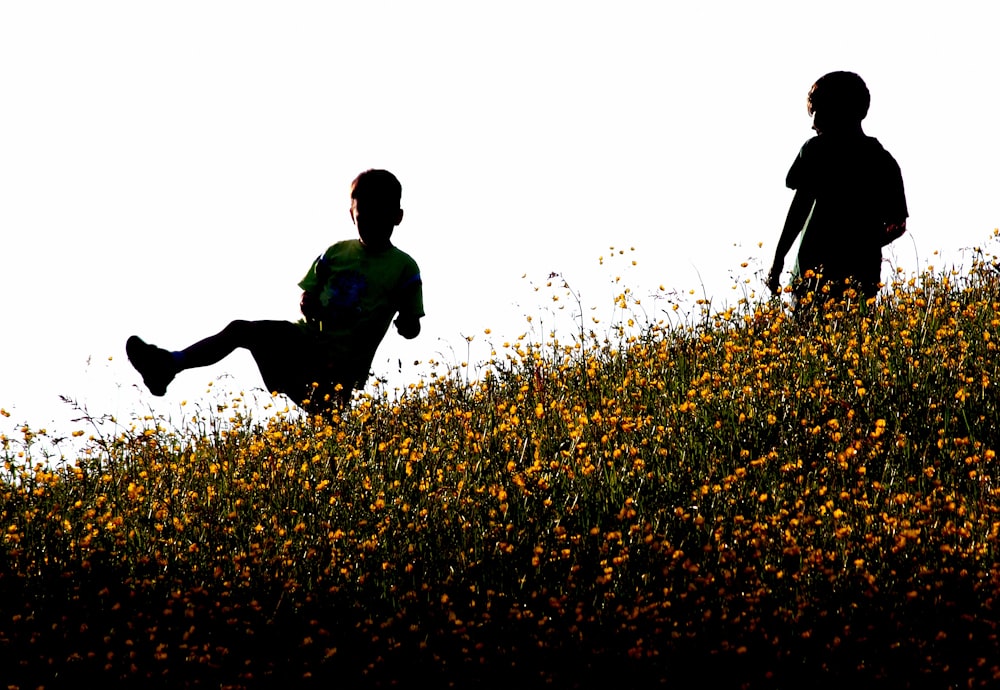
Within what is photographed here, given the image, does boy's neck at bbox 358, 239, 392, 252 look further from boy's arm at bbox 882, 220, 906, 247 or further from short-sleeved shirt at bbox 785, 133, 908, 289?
boy's arm at bbox 882, 220, 906, 247

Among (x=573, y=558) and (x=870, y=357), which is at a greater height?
(x=870, y=357)

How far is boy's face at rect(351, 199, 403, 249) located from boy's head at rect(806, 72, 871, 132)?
9.55ft

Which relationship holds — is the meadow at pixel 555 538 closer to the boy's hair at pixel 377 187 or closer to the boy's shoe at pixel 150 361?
the boy's shoe at pixel 150 361

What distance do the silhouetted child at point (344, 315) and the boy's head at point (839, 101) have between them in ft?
9.36

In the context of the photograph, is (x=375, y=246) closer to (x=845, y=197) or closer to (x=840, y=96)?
(x=845, y=197)

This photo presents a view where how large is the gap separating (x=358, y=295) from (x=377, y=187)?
2.11 ft

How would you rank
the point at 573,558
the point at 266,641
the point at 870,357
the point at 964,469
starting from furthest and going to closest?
1. the point at 870,357
2. the point at 964,469
3. the point at 573,558
4. the point at 266,641

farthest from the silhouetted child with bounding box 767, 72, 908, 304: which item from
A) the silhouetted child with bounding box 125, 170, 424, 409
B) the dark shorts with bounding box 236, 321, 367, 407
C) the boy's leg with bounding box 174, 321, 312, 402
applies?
the boy's leg with bounding box 174, 321, 312, 402

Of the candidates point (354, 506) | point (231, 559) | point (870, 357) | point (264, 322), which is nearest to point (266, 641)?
point (231, 559)

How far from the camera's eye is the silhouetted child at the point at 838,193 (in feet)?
27.1

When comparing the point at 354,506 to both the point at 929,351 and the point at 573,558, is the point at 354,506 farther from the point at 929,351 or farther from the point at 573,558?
the point at 929,351

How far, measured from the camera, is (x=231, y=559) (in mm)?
5121

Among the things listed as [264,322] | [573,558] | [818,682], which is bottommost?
[818,682]

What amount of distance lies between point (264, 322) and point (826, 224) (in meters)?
3.69
